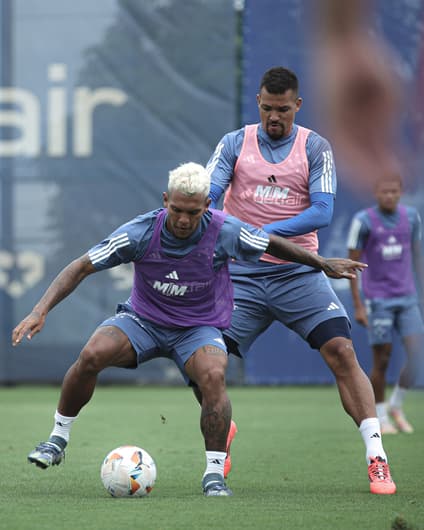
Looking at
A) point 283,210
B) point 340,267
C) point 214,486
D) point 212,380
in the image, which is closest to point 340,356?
point 340,267

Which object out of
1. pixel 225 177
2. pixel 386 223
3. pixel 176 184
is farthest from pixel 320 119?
pixel 176 184

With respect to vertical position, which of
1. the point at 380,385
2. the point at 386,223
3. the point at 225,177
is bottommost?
the point at 380,385

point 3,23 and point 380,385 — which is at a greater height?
point 3,23

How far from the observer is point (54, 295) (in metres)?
5.94

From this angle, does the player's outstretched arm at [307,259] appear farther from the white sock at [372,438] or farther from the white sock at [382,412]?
the white sock at [382,412]

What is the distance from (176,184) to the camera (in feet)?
19.2

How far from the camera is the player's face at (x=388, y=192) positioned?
10156 millimetres

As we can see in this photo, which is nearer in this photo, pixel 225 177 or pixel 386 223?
pixel 225 177

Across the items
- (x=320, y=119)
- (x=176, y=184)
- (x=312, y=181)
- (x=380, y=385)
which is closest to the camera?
(x=176, y=184)

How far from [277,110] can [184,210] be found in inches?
44.4

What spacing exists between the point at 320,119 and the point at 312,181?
8223mm

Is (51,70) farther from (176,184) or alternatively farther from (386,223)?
(176,184)

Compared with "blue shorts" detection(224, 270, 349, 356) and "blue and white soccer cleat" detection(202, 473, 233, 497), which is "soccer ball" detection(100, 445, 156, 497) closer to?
"blue and white soccer cleat" detection(202, 473, 233, 497)

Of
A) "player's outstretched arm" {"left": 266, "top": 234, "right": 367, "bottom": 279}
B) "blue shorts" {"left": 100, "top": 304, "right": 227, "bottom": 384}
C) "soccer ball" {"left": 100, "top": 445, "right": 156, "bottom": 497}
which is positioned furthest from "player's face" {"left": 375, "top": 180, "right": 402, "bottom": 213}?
"soccer ball" {"left": 100, "top": 445, "right": 156, "bottom": 497}
